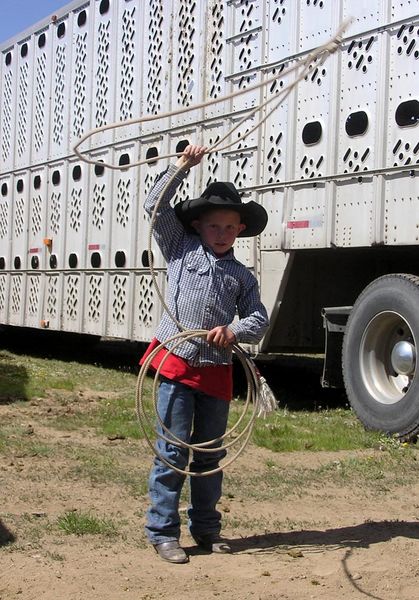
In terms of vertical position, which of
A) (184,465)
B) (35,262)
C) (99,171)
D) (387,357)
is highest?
(99,171)

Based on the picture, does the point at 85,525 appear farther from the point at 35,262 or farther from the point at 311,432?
the point at 35,262

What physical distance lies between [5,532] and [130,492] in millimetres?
1014

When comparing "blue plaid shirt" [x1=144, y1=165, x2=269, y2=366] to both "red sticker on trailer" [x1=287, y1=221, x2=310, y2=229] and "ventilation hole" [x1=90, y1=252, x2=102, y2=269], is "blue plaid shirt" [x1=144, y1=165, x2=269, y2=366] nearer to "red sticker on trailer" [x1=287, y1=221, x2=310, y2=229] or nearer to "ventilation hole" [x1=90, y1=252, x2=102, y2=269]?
"red sticker on trailer" [x1=287, y1=221, x2=310, y2=229]

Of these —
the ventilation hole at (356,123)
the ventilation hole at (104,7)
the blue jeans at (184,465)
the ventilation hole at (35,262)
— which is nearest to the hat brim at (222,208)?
the blue jeans at (184,465)

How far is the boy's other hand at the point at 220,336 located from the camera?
4230 millimetres

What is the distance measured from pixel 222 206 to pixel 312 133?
3906mm

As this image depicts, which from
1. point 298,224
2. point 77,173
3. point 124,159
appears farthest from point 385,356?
point 77,173

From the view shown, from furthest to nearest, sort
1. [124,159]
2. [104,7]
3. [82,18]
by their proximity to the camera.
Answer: [82,18] → [104,7] → [124,159]

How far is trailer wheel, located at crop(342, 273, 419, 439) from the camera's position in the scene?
7016 millimetres

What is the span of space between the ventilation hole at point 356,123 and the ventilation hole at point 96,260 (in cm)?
442

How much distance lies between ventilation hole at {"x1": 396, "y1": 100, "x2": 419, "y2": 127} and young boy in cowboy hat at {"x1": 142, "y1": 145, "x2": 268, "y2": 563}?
9.99 ft

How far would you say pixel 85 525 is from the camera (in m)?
4.67

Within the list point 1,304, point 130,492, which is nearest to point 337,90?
point 130,492

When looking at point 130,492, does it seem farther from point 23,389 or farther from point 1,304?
point 1,304
